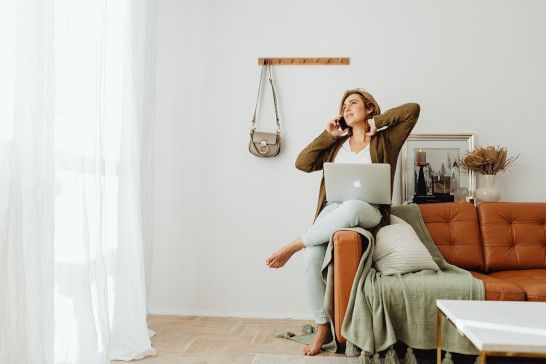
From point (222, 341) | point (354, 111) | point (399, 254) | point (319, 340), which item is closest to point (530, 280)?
point (399, 254)

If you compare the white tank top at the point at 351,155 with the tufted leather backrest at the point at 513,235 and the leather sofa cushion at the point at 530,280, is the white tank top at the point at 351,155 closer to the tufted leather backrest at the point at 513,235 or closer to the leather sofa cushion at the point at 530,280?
the tufted leather backrest at the point at 513,235

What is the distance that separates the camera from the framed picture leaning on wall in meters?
3.14

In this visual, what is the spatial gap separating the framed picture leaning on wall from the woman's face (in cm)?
52

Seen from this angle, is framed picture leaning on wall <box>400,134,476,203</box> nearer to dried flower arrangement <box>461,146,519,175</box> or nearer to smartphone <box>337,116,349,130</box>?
dried flower arrangement <box>461,146,519,175</box>

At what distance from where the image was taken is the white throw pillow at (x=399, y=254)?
85.4 inches

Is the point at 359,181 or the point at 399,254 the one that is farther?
the point at 359,181

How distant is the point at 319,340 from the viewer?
2324 millimetres

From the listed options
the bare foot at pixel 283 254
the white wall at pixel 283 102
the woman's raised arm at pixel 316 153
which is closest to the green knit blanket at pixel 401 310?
the bare foot at pixel 283 254

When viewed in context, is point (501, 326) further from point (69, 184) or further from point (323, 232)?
point (69, 184)

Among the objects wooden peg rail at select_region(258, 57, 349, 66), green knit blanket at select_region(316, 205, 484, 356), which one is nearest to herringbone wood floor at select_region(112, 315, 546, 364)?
green knit blanket at select_region(316, 205, 484, 356)

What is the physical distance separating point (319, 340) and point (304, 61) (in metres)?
1.90

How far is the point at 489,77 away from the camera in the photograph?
3.19 metres

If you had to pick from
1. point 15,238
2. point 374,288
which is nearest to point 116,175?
point 15,238

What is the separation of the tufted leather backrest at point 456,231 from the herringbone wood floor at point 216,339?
40.2 inches
